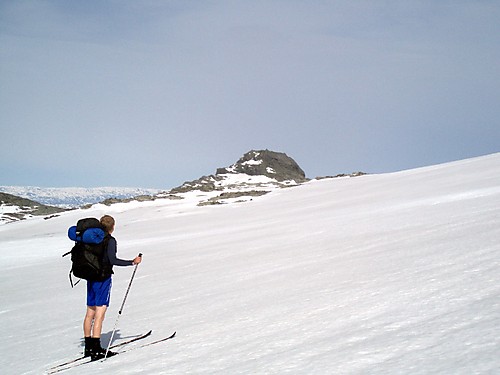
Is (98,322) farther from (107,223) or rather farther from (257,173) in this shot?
(257,173)

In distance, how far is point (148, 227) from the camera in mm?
32781

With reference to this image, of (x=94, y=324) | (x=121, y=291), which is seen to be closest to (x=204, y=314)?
(x=94, y=324)

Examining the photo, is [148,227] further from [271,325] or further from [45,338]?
[271,325]

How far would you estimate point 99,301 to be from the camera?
272 inches

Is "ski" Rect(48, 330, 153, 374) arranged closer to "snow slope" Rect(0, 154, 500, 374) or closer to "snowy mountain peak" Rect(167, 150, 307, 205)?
"snow slope" Rect(0, 154, 500, 374)

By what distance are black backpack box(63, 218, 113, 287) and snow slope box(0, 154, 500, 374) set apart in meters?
1.32

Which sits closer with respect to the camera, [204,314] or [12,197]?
[204,314]

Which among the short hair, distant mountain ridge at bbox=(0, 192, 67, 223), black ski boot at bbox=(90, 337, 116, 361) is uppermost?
distant mountain ridge at bbox=(0, 192, 67, 223)

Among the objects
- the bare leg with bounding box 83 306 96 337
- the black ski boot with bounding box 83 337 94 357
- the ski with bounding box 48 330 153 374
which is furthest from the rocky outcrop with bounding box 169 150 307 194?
the black ski boot with bounding box 83 337 94 357

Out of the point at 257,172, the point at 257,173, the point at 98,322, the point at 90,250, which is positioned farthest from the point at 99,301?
the point at 257,172

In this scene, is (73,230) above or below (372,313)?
above

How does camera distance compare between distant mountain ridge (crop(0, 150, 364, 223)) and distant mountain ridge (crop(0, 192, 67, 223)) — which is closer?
distant mountain ridge (crop(0, 150, 364, 223))

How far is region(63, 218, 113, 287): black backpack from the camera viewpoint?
664cm

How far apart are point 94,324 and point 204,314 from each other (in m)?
1.89
